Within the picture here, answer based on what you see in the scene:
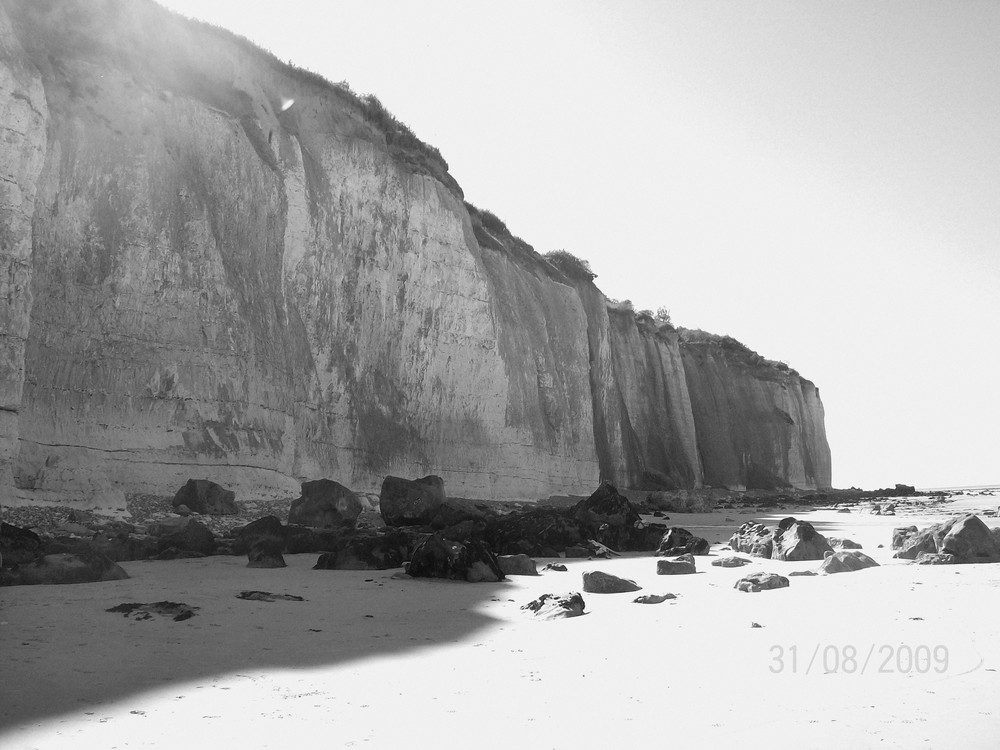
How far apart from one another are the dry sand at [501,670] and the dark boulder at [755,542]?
304 centimetres

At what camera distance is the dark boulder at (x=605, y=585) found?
6133mm

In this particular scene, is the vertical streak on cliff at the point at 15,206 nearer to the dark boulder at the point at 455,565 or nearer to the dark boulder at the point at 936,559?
the dark boulder at the point at 455,565

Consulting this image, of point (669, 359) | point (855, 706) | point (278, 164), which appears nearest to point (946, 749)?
point (855, 706)

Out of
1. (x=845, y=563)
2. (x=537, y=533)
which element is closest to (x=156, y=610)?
(x=845, y=563)

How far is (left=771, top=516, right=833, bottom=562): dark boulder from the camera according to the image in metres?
8.40

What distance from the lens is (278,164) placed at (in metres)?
18.0

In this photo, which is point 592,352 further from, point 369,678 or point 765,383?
point 369,678

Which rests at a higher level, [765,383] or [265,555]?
[765,383]

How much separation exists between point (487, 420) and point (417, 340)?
3436mm

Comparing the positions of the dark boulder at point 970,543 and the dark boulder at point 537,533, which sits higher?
the dark boulder at point 970,543

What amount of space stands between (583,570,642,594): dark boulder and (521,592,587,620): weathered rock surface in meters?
0.90

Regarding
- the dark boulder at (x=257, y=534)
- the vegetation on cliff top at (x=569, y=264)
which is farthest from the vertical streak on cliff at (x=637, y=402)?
the dark boulder at (x=257, y=534)

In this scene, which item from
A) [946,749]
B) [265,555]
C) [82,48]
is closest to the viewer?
[946,749]

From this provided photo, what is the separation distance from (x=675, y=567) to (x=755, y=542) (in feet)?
7.03
